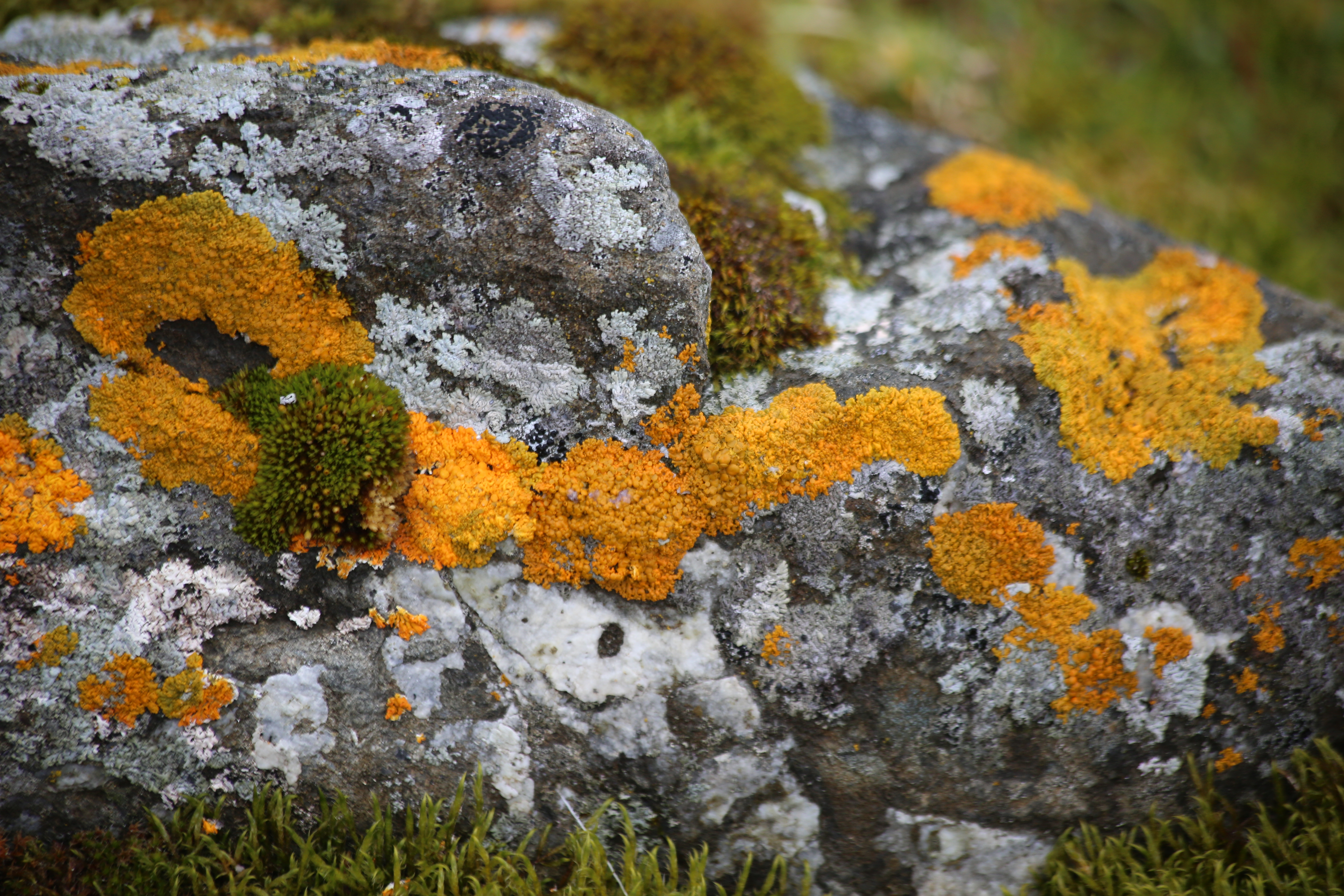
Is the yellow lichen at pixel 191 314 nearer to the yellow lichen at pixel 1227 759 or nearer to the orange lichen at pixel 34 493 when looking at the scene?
the orange lichen at pixel 34 493

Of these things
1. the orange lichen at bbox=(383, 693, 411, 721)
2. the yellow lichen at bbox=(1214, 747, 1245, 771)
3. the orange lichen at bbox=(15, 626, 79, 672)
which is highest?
the yellow lichen at bbox=(1214, 747, 1245, 771)

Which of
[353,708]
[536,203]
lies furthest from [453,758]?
[536,203]

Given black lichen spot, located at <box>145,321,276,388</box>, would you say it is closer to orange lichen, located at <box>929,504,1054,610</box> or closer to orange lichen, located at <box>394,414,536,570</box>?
orange lichen, located at <box>394,414,536,570</box>

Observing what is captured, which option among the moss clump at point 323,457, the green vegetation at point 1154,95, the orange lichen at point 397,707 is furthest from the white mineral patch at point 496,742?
the green vegetation at point 1154,95

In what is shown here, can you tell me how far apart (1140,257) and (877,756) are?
3.39m

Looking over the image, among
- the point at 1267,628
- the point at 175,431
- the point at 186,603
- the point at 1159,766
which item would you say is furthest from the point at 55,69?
the point at 1267,628

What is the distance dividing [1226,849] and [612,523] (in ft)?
10.9

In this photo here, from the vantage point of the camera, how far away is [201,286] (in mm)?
3277

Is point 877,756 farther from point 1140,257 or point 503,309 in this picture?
point 1140,257

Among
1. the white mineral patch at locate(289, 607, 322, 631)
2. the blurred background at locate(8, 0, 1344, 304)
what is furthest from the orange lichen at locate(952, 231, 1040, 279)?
the white mineral patch at locate(289, 607, 322, 631)

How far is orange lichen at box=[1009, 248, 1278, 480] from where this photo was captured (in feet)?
11.8

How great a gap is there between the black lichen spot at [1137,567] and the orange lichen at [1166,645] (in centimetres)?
23

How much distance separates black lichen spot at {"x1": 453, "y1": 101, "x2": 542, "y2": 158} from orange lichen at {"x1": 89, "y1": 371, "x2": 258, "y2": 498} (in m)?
1.65

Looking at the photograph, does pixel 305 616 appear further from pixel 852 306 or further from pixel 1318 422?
pixel 1318 422
